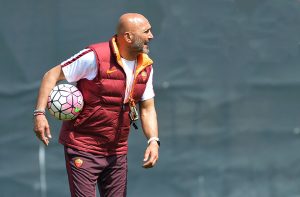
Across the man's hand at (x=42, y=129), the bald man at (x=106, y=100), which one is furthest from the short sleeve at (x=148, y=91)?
the man's hand at (x=42, y=129)

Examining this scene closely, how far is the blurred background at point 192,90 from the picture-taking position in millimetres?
6684

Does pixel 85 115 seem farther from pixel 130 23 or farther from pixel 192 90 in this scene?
pixel 192 90

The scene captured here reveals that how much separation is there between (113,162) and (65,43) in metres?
1.52

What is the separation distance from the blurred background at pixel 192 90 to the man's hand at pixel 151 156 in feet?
4.64

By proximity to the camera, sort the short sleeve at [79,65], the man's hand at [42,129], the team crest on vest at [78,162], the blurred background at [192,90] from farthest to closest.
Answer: the blurred background at [192,90], the team crest on vest at [78,162], the short sleeve at [79,65], the man's hand at [42,129]

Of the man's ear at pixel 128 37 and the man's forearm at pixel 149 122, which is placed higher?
the man's ear at pixel 128 37

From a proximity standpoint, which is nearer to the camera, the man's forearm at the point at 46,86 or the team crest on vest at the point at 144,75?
the man's forearm at the point at 46,86

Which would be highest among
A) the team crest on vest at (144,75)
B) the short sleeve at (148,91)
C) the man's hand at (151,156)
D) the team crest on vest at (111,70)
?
the team crest on vest at (111,70)

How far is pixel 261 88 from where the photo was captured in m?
6.91

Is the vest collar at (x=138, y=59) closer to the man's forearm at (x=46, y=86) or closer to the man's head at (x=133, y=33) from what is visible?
the man's head at (x=133, y=33)

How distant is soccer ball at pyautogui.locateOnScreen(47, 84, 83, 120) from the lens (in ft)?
17.2

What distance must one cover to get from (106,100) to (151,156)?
447 mm

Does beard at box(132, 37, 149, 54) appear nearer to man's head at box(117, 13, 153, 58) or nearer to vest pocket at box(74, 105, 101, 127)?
man's head at box(117, 13, 153, 58)

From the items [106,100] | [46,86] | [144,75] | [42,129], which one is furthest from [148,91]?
[42,129]
